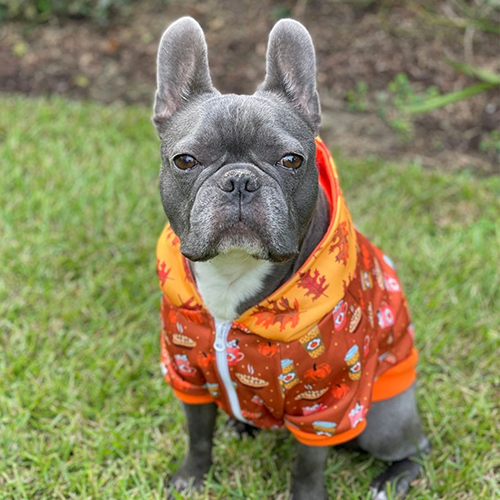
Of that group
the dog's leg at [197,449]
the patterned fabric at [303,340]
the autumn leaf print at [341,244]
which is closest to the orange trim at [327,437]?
the patterned fabric at [303,340]

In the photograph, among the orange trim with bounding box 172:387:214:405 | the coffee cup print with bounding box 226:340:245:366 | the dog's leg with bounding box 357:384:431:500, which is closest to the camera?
the coffee cup print with bounding box 226:340:245:366

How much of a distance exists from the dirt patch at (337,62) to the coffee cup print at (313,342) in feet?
12.6

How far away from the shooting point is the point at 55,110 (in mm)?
6508

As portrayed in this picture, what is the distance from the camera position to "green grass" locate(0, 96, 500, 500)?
11.0 ft

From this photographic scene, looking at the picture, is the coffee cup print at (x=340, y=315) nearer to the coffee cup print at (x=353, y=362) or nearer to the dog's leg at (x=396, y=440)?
the coffee cup print at (x=353, y=362)

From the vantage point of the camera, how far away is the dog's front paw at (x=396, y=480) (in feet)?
10.8

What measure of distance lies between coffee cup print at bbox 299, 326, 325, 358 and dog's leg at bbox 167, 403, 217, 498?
30.3 inches

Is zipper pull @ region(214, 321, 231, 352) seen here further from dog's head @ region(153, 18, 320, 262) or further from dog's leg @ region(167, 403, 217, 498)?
dog's leg @ region(167, 403, 217, 498)

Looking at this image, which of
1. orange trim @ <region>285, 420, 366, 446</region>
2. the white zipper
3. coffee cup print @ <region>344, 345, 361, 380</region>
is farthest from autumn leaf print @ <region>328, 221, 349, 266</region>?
orange trim @ <region>285, 420, 366, 446</region>

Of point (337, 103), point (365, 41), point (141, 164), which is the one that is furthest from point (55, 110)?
point (365, 41)

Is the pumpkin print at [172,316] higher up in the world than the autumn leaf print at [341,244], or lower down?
lower down

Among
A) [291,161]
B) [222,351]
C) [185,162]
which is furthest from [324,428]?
[185,162]

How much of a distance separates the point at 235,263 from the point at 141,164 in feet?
10.9

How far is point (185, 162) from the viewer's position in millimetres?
2496
